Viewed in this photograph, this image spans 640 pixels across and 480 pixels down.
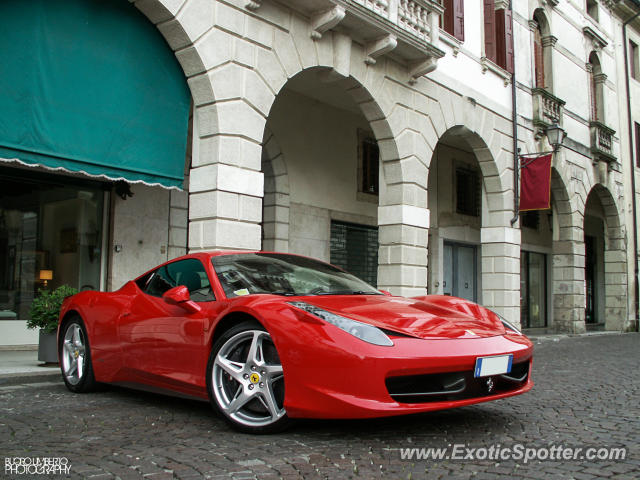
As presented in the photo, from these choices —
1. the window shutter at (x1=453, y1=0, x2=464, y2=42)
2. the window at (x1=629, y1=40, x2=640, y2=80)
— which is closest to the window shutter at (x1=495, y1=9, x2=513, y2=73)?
the window shutter at (x1=453, y1=0, x2=464, y2=42)

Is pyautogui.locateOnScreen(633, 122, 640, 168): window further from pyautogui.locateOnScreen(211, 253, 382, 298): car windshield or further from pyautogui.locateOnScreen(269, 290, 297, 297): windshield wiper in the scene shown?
pyautogui.locateOnScreen(269, 290, 297, 297): windshield wiper

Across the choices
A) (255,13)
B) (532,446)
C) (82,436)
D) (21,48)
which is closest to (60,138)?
(21,48)

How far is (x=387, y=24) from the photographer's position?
35.3 feet

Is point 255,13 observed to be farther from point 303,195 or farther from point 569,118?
point 569,118

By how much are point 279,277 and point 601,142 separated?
60.4 ft

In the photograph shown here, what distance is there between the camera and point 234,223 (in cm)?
862

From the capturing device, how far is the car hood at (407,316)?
371 centimetres

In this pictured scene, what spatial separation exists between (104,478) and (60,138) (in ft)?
17.7

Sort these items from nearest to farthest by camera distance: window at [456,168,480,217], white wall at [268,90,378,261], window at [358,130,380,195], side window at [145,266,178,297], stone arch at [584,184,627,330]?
side window at [145,266,178,297] < white wall at [268,90,378,261] < window at [358,130,380,195] < window at [456,168,480,217] < stone arch at [584,184,627,330]

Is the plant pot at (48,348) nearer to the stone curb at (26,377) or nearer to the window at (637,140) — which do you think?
the stone curb at (26,377)

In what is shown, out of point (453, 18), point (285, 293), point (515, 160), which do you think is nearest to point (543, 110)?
point (515, 160)

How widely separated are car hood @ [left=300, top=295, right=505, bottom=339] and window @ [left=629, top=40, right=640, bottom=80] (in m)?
23.8

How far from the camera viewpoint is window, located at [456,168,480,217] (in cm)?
1838

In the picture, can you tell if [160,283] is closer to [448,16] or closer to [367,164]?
[367,164]
